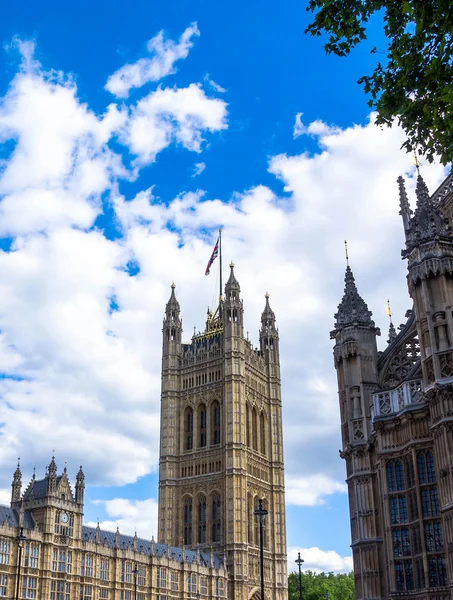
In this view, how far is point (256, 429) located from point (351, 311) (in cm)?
7955

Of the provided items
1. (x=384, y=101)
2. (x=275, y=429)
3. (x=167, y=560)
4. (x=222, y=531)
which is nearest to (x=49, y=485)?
(x=167, y=560)

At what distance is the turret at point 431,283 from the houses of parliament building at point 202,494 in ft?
158

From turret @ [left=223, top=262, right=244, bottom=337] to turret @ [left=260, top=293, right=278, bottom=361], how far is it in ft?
30.8

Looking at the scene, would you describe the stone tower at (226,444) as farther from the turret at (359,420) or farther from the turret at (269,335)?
the turret at (359,420)

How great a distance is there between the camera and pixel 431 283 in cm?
3016

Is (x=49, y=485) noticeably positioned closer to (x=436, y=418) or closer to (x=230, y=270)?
(x=436, y=418)

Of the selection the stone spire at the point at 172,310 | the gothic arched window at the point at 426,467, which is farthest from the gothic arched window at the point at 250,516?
the gothic arched window at the point at 426,467

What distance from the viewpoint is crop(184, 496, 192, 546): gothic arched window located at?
105 meters

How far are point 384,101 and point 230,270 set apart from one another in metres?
108

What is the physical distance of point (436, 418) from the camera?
28016 millimetres

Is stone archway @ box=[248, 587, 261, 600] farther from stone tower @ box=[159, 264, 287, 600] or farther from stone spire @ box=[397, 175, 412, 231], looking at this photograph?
stone spire @ box=[397, 175, 412, 231]

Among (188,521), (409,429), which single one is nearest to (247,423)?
(188,521)

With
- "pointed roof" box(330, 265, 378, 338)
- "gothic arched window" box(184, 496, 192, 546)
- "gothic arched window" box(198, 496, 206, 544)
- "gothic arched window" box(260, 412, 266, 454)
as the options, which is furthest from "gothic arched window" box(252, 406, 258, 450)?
"pointed roof" box(330, 265, 378, 338)

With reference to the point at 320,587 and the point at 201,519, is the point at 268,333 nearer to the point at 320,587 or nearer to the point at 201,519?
the point at 201,519
